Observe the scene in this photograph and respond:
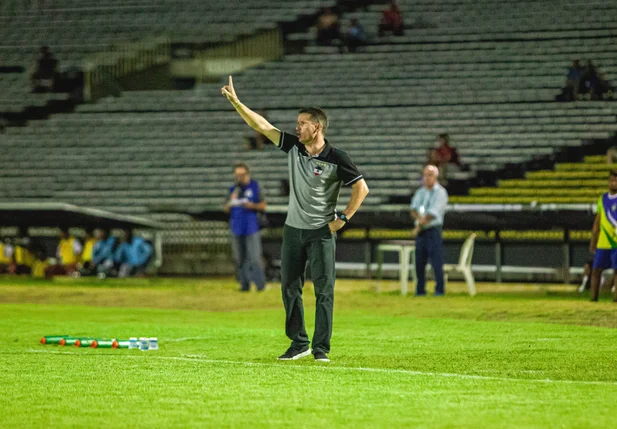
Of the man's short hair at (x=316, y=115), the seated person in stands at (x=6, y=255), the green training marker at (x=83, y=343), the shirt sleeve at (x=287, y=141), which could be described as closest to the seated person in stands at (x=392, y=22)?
the seated person in stands at (x=6, y=255)

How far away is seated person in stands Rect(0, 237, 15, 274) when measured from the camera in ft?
88.9

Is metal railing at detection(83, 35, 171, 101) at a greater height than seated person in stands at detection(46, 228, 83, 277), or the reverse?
metal railing at detection(83, 35, 171, 101)

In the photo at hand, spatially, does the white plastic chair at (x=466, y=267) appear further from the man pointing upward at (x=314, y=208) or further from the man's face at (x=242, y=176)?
the man pointing upward at (x=314, y=208)

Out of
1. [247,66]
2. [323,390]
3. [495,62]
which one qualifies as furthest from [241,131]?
[323,390]

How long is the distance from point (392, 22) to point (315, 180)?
2591 cm

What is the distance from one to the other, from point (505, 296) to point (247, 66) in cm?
1891

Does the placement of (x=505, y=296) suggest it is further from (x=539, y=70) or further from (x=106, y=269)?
(x=539, y=70)

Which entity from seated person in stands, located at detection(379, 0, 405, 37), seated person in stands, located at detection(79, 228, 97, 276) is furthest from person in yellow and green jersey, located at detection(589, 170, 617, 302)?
seated person in stands, located at detection(379, 0, 405, 37)

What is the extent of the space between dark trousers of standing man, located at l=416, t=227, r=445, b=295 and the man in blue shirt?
2903mm

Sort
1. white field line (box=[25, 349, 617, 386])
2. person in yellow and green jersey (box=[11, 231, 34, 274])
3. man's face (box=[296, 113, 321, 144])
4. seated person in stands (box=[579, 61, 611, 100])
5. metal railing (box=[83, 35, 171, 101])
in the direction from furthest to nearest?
metal railing (box=[83, 35, 171, 101])
seated person in stands (box=[579, 61, 611, 100])
person in yellow and green jersey (box=[11, 231, 34, 274])
man's face (box=[296, 113, 321, 144])
white field line (box=[25, 349, 617, 386])

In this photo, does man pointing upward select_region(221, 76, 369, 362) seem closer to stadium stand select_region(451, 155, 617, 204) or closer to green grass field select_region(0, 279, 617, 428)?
green grass field select_region(0, 279, 617, 428)

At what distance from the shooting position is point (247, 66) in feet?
122

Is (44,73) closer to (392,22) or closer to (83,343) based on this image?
(392,22)

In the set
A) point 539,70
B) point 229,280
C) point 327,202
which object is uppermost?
point 539,70
